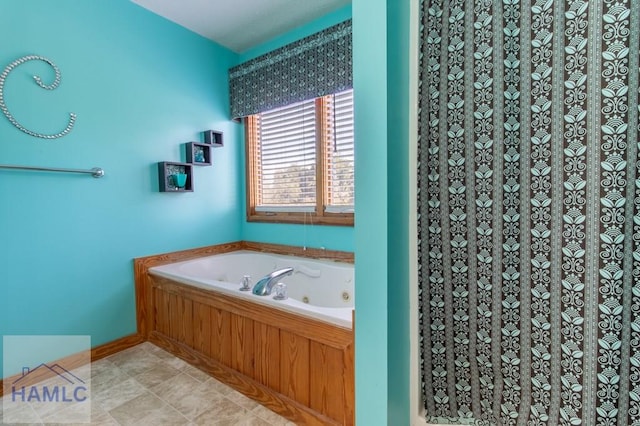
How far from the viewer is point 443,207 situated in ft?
3.27

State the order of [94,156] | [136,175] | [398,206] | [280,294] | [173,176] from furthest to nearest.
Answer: [173,176], [136,175], [94,156], [280,294], [398,206]

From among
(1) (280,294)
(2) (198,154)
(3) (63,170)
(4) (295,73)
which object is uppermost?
(4) (295,73)

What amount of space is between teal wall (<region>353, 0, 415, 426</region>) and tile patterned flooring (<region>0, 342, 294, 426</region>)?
73 cm

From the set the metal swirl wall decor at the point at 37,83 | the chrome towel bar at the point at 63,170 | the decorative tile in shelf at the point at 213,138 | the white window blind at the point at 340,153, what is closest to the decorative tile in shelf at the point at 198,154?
the decorative tile in shelf at the point at 213,138

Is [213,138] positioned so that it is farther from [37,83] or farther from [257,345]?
[257,345]

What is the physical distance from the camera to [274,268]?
2652mm

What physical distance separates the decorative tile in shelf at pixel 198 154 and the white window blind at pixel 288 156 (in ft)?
1.71

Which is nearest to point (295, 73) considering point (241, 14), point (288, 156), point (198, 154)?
point (241, 14)

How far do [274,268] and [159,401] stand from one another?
4.17ft

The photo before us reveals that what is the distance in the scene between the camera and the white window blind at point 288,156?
2.60 m

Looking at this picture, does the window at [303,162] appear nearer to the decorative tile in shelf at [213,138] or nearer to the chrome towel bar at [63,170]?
the decorative tile in shelf at [213,138]

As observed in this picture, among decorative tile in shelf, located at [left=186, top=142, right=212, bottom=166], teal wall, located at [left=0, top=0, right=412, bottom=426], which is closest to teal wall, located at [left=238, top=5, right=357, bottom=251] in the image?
teal wall, located at [left=0, top=0, right=412, bottom=426]

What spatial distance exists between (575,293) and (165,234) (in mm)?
2537

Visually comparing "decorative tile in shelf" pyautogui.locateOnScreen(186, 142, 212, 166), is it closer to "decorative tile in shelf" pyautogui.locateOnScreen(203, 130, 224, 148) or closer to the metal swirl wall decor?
"decorative tile in shelf" pyautogui.locateOnScreen(203, 130, 224, 148)
